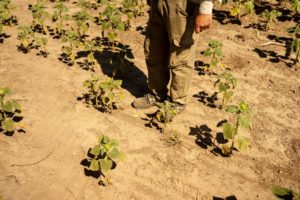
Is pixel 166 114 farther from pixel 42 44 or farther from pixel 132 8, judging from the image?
pixel 132 8

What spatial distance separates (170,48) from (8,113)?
1.88 metres

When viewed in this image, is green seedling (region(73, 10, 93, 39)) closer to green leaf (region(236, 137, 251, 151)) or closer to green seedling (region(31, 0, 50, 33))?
green seedling (region(31, 0, 50, 33))

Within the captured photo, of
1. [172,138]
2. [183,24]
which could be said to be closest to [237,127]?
[172,138]

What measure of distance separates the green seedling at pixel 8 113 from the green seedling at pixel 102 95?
77cm

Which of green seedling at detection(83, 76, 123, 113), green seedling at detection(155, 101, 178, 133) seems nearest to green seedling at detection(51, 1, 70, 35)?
green seedling at detection(83, 76, 123, 113)

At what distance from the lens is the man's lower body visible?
3.24 m

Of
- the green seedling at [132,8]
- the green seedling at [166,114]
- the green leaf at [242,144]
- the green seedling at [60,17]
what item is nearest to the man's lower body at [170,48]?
the green seedling at [166,114]

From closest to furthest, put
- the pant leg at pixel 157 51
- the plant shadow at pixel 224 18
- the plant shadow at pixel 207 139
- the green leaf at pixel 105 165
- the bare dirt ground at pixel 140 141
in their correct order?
the green leaf at pixel 105 165, the bare dirt ground at pixel 140 141, the pant leg at pixel 157 51, the plant shadow at pixel 207 139, the plant shadow at pixel 224 18

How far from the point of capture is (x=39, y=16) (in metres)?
5.30

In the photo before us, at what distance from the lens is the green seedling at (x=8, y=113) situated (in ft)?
11.5

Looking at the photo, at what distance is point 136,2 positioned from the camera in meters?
6.06

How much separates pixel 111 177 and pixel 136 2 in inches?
145

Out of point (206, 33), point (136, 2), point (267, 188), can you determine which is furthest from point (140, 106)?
point (136, 2)

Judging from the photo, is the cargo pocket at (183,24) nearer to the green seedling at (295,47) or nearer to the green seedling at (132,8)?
the green seedling at (295,47)
